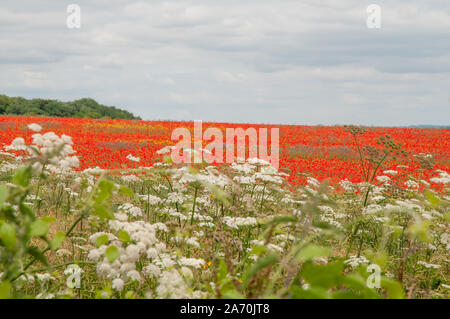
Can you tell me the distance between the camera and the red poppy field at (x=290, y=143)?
11.2 metres

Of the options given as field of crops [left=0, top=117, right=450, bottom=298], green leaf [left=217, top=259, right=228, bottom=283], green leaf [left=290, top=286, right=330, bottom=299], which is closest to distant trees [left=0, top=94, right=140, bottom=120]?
field of crops [left=0, top=117, right=450, bottom=298]

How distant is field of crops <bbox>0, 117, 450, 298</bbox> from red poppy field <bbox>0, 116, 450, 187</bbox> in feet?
0.57

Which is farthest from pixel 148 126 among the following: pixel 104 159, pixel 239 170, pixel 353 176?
pixel 239 170

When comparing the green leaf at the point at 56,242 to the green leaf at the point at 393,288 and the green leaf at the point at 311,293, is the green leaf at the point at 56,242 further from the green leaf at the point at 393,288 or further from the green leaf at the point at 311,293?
the green leaf at the point at 393,288

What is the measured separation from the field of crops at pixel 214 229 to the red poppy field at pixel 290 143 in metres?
0.17

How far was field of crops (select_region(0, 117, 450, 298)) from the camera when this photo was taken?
64.5 inches

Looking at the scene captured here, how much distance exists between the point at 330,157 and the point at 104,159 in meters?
8.73

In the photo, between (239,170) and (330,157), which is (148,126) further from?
(239,170)

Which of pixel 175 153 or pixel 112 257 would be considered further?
pixel 175 153

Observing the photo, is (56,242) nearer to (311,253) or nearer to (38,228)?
(38,228)

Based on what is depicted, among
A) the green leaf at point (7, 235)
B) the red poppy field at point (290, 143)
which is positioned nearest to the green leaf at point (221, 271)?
the green leaf at point (7, 235)

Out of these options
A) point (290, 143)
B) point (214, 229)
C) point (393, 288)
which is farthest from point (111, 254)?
point (290, 143)

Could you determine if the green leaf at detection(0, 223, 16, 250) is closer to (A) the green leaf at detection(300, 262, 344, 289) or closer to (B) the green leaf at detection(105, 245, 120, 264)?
(B) the green leaf at detection(105, 245, 120, 264)
